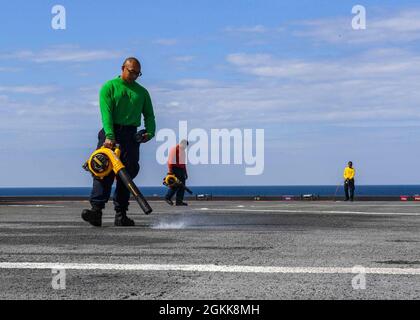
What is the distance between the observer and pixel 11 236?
8891 mm

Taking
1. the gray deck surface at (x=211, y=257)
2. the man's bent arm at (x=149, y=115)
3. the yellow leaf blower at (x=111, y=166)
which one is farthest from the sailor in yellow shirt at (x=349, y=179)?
the yellow leaf blower at (x=111, y=166)

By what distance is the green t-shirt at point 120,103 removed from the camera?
32.7ft

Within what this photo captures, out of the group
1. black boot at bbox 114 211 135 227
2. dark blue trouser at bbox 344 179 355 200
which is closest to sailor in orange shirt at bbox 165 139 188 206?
black boot at bbox 114 211 135 227

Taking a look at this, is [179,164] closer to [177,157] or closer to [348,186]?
[177,157]

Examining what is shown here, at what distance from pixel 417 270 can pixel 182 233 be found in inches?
159

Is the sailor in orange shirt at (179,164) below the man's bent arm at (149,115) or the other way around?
below

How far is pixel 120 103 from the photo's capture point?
10.1 m

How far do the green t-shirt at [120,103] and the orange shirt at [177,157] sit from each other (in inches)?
453

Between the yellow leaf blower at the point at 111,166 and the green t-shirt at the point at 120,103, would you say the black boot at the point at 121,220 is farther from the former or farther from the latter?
the green t-shirt at the point at 120,103

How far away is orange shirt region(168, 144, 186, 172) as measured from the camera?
71.9 feet

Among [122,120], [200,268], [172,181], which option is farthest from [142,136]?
[172,181]

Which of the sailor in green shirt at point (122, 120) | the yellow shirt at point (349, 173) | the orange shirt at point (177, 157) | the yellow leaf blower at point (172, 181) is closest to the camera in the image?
the sailor in green shirt at point (122, 120)

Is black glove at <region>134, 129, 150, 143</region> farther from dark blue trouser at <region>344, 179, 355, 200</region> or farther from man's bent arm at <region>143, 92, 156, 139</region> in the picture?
dark blue trouser at <region>344, 179, 355, 200</region>
